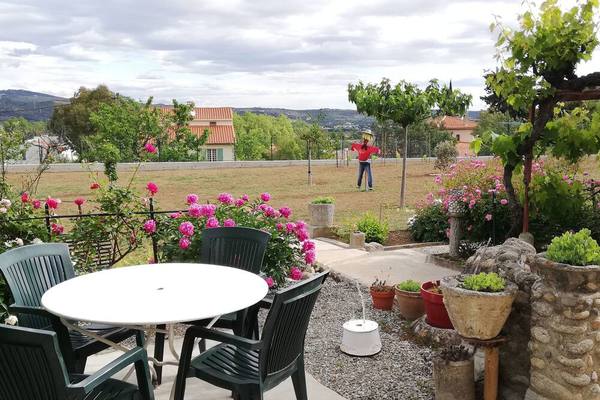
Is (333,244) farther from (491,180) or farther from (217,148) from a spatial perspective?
(217,148)

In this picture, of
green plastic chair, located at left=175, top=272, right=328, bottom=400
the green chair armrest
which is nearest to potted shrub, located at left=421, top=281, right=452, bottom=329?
green plastic chair, located at left=175, top=272, right=328, bottom=400

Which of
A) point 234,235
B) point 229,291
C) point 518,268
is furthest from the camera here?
point 234,235

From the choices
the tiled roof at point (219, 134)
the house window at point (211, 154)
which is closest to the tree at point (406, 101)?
the house window at point (211, 154)

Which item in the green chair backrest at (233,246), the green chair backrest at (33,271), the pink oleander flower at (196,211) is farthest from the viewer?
the pink oleander flower at (196,211)

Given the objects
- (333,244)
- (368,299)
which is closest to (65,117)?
(333,244)

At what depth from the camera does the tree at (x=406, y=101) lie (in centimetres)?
1041

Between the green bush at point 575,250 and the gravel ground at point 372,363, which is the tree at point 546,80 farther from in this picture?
the green bush at point 575,250

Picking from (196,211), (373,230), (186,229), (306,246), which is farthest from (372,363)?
(373,230)

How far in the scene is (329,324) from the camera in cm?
436

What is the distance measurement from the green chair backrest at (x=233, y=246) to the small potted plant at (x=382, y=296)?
60.7 inches

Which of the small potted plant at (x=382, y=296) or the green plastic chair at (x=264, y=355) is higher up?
the green plastic chair at (x=264, y=355)

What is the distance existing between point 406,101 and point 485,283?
8025 mm

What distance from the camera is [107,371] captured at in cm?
207

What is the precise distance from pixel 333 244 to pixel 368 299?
2.52m
